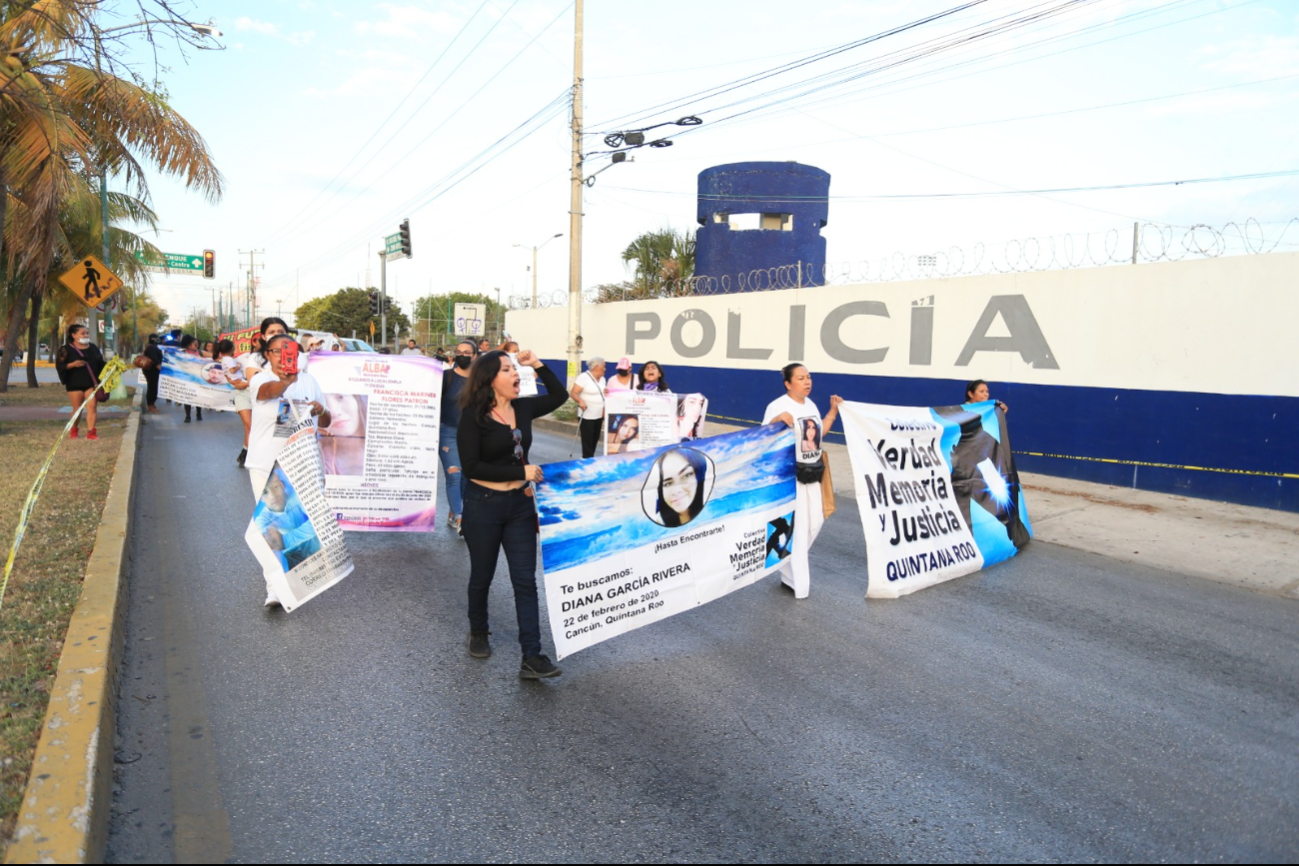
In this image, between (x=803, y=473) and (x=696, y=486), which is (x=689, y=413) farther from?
(x=696, y=486)

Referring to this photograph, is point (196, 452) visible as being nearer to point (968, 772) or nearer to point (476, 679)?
point (476, 679)

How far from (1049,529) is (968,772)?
6252mm

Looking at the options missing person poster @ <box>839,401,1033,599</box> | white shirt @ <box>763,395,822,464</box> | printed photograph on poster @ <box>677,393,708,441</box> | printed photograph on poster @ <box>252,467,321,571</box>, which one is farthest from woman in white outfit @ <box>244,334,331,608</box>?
printed photograph on poster @ <box>677,393,708,441</box>

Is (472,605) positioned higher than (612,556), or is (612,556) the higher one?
(612,556)

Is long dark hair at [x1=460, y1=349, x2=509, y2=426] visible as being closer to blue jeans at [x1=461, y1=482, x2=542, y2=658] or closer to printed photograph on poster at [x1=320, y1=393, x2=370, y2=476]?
blue jeans at [x1=461, y1=482, x2=542, y2=658]

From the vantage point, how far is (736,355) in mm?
18969

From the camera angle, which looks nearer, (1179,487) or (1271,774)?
(1271,774)

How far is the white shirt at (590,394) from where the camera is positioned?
A: 34.8 ft

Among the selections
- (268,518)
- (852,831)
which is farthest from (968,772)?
(268,518)

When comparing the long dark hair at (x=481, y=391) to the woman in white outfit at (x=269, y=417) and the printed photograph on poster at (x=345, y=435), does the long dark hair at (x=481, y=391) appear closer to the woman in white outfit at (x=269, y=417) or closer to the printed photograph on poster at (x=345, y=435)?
the woman in white outfit at (x=269, y=417)

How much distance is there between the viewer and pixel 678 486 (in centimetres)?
546

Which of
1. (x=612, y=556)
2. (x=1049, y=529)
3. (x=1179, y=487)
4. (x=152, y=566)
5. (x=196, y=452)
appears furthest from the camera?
(x=196, y=452)

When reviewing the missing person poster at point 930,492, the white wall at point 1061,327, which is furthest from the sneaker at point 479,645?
the white wall at point 1061,327

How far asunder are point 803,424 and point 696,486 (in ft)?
4.21
